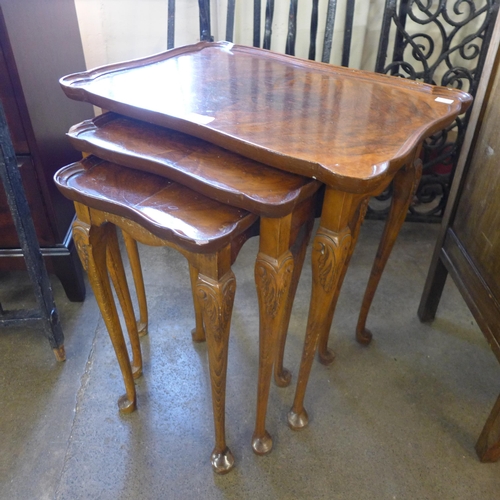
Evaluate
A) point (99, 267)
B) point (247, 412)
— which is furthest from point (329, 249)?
point (247, 412)

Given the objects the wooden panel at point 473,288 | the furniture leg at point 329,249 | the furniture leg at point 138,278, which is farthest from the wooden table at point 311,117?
the furniture leg at point 138,278

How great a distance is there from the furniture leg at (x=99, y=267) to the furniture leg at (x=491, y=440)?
0.84 m

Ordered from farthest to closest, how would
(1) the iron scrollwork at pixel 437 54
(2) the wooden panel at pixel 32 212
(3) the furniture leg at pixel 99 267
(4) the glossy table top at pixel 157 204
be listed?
(1) the iron scrollwork at pixel 437 54
(2) the wooden panel at pixel 32 212
(3) the furniture leg at pixel 99 267
(4) the glossy table top at pixel 157 204

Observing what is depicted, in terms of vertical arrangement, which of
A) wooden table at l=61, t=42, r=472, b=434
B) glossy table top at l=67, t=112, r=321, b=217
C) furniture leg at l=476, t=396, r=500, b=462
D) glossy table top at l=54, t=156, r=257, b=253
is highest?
wooden table at l=61, t=42, r=472, b=434

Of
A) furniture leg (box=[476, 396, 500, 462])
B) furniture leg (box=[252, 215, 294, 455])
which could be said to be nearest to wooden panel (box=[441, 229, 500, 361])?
furniture leg (box=[476, 396, 500, 462])

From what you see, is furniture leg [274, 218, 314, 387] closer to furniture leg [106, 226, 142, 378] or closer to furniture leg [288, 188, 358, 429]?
furniture leg [288, 188, 358, 429]

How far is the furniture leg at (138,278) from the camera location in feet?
3.89

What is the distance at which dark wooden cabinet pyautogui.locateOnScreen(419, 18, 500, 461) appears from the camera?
3.41ft

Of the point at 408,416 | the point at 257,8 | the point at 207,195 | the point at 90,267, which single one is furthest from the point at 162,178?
the point at 257,8

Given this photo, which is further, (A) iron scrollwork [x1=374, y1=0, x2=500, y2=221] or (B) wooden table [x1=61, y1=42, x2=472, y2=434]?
Answer: (A) iron scrollwork [x1=374, y1=0, x2=500, y2=221]

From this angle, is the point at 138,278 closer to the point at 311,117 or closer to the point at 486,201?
the point at 311,117

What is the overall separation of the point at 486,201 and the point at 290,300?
522mm

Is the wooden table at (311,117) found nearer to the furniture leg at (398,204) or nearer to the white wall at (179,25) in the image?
the furniture leg at (398,204)

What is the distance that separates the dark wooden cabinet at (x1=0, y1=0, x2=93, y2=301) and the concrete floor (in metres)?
0.22
